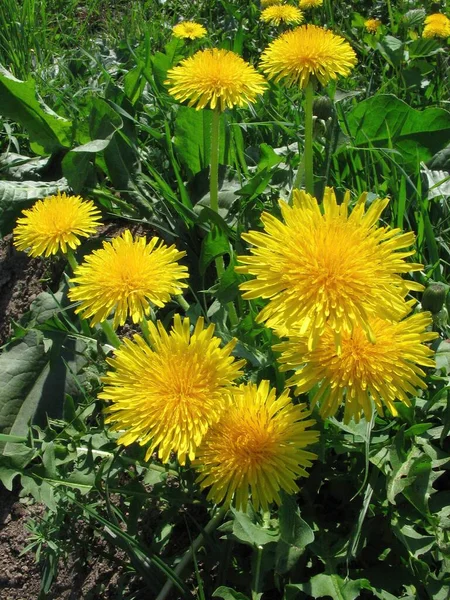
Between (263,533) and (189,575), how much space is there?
0.32 metres

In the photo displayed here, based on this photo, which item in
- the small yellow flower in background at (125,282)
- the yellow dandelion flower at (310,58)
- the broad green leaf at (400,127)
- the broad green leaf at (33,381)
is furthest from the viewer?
the broad green leaf at (400,127)

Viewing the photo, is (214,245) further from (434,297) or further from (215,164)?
(434,297)

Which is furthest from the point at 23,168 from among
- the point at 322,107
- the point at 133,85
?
the point at 322,107

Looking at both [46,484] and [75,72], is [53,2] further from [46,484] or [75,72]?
[46,484]

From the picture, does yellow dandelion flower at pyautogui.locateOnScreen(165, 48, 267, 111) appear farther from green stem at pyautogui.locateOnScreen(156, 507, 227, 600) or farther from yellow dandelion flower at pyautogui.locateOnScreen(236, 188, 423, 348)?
green stem at pyautogui.locateOnScreen(156, 507, 227, 600)

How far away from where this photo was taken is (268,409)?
1.30m

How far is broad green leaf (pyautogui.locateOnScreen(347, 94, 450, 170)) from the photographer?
217 centimetres

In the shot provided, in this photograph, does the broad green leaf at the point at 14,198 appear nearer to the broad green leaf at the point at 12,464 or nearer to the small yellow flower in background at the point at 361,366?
the broad green leaf at the point at 12,464

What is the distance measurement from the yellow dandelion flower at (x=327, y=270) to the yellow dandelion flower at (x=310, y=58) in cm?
58

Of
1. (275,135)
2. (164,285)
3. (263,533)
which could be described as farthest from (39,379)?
(275,135)

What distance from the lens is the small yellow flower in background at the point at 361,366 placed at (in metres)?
1.20

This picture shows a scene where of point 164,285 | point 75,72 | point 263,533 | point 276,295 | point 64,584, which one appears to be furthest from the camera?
point 75,72

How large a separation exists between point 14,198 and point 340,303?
1.58m

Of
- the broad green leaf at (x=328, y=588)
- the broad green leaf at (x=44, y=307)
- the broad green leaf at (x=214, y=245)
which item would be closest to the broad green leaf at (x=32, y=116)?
the broad green leaf at (x=44, y=307)
